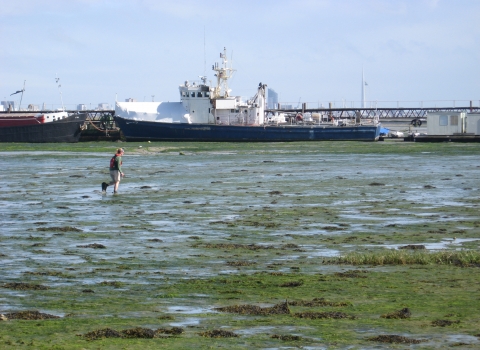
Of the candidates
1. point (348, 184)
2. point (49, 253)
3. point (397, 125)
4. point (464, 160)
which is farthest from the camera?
point (397, 125)

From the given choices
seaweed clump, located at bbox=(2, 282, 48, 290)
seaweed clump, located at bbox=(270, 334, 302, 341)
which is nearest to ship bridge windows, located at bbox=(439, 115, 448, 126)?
seaweed clump, located at bbox=(2, 282, 48, 290)

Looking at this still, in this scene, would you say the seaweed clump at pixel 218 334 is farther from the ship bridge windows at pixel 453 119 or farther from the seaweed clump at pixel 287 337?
the ship bridge windows at pixel 453 119

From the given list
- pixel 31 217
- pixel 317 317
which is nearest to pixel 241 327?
pixel 317 317

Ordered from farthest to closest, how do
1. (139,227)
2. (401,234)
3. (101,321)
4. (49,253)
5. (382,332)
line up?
(139,227)
(401,234)
(49,253)
(101,321)
(382,332)

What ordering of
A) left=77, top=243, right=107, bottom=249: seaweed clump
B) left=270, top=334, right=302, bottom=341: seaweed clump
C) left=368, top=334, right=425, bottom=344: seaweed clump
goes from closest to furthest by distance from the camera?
left=368, top=334, right=425, bottom=344: seaweed clump, left=270, top=334, right=302, bottom=341: seaweed clump, left=77, top=243, right=107, bottom=249: seaweed clump

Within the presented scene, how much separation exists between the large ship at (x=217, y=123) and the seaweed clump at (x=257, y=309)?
6953 centimetres

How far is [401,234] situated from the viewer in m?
18.1

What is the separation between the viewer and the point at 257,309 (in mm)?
10820

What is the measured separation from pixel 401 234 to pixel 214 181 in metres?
16.6

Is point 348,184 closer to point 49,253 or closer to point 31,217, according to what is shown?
point 31,217

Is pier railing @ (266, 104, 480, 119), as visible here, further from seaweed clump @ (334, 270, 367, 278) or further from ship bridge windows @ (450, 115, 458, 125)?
seaweed clump @ (334, 270, 367, 278)

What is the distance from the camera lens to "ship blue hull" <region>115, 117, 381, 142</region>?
80688mm

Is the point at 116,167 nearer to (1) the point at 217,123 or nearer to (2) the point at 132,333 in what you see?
(2) the point at 132,333

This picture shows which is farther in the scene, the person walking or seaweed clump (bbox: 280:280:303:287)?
the person walking
